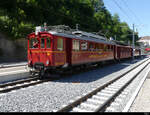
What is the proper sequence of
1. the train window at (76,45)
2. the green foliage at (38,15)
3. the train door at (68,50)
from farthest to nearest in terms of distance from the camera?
the green foliage at (38,15), the train window at (76,45), the train door at (68,50)

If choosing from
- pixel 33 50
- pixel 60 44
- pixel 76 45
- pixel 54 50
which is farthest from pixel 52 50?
pixel 76 45

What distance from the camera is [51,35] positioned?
34.4 feet

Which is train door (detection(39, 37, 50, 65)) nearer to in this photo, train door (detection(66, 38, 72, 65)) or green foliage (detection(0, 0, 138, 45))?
train door (detection(66, 38, 72, 65))

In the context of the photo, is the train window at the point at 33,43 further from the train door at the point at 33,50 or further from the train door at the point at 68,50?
the train door at the point at 68,50

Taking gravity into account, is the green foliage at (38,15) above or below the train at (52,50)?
above

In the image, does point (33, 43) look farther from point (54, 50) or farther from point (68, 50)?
point (68, 50)

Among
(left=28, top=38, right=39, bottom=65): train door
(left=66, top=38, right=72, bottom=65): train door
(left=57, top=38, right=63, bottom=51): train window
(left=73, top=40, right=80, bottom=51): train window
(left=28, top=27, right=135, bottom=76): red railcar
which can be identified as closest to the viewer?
(left=28, top=27, right=135, bottom=76): red railcar

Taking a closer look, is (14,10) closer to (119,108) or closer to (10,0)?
(10,0)

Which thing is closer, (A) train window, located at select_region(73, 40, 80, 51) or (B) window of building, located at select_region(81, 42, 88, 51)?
(A) train window, located at select_region(73, 40, 80, 51)

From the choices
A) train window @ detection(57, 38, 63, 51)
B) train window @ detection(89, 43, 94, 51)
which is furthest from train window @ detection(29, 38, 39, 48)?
train window @ detection(89, 43, 94, 51)

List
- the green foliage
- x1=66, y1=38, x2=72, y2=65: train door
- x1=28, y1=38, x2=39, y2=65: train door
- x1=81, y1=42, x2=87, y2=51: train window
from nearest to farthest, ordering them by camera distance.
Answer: x1=28, y1=38, x2=39, y2=65: train door → x1=66, y1=38, x2=72, y2=65: train door → x1=81, y1=42, x2=87, y2=51: train window → the green foliage

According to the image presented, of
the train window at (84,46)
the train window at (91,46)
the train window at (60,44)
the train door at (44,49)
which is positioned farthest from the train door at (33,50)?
the train window at (91,46)

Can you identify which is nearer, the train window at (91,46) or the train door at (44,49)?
the train door at (44,49)

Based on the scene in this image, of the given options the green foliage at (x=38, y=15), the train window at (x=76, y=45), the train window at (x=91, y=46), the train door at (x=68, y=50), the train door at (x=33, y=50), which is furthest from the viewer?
the green foliage at (x=38, y=15)
